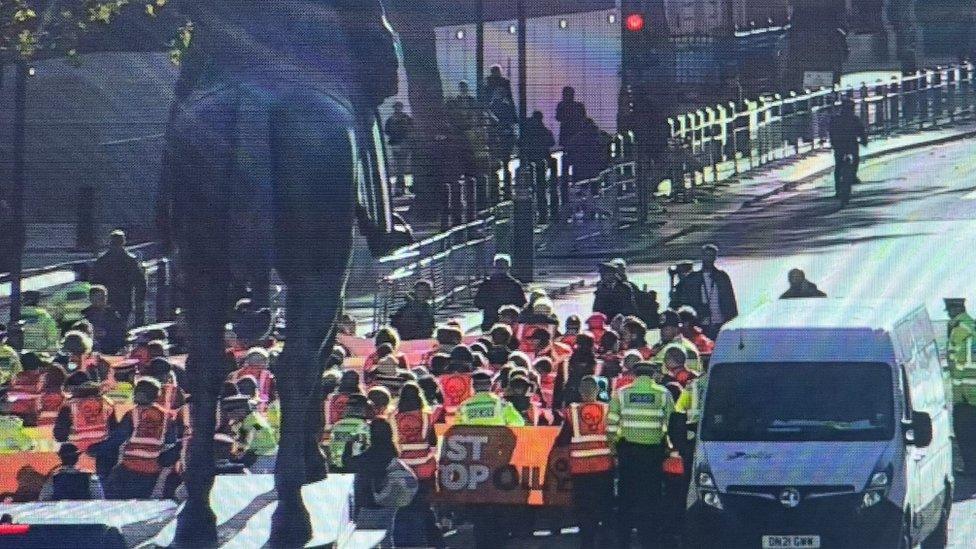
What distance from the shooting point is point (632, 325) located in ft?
49.9

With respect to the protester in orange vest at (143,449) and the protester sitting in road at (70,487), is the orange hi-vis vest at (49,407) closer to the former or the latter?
the protester in orange vest at (143,449)

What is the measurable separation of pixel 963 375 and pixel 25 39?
313 inches

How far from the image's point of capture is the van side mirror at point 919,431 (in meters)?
12.2

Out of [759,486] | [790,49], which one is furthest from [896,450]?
[790,49]

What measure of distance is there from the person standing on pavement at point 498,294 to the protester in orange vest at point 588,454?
5.88 metres

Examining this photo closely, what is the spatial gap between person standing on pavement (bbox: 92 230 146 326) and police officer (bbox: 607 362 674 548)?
637 centimetres

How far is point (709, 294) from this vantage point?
17.6m

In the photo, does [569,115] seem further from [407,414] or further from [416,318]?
[407,414]

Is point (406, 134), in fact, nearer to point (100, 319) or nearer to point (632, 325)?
point (100, 319)

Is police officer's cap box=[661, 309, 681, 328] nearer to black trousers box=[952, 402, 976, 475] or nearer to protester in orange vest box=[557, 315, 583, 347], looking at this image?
protester in orange vest box=[557, 315, 583, 347]

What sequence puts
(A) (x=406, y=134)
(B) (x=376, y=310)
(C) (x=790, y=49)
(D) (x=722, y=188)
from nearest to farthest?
(B) (x=376, y=310) → (A) (x=406, y=134) → (D) (x=722, y=188) → (C) (x=790, y=49)

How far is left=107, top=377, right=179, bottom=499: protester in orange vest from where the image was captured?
12.4 m

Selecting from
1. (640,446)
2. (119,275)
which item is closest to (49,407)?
(640,446)

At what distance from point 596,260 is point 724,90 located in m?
5.94
